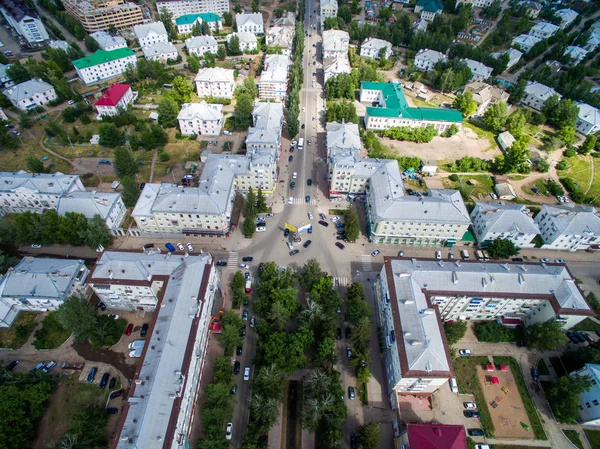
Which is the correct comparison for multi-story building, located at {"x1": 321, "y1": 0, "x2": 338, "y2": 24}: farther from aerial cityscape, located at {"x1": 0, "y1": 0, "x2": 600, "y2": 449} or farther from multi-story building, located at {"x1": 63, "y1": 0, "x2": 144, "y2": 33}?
multi-story building, located at {"x1": 63, "y1": 0, "x2": 144, "y2": 33}

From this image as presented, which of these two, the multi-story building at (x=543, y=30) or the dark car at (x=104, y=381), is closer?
the dark car at (x=104, y=381)

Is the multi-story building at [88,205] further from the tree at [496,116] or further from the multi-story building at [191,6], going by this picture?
the multi-story building at [191,6]

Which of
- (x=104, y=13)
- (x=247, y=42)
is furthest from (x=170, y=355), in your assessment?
(x=104, y=13)

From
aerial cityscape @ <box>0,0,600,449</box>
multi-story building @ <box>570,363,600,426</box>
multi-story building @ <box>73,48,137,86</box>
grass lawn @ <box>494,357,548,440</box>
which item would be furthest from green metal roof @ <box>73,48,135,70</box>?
multi-story building @ <box>570,363,600,426</box>

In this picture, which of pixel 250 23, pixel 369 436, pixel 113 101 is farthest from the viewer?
pixel 250 23

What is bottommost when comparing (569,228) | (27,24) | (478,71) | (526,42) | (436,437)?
A: (436,437)

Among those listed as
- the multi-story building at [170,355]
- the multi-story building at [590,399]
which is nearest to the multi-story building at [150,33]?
the multi-story building at [170,355]

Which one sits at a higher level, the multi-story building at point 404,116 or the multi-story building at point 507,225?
the multi-story building at point 404,116

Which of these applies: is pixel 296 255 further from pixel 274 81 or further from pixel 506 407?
pixel 274 81
